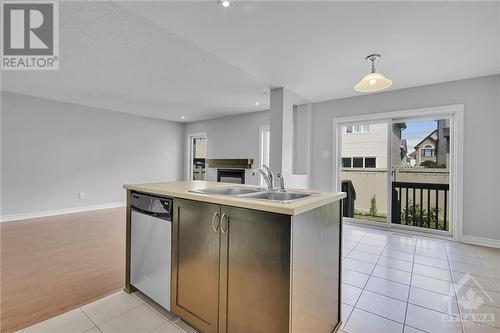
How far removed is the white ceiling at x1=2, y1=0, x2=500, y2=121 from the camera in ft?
6.82

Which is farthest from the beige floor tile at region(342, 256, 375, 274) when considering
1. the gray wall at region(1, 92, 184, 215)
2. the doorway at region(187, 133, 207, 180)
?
the gray wall at region(1, 92, 184, 215)

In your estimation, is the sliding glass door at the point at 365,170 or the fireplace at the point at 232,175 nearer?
the sliding glass door at the point at 365,170

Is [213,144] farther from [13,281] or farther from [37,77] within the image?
[13,281]

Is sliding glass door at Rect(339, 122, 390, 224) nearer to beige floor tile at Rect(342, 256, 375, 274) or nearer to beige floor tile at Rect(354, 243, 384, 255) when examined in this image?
beige floor tile at Rect(354, 243, 384, 255)

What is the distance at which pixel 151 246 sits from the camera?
1.78m

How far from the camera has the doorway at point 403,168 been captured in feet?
12.2

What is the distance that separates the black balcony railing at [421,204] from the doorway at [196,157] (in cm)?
517

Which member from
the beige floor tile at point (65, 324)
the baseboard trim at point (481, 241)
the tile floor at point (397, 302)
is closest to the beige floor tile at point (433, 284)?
the tile floor at point (397, 302)

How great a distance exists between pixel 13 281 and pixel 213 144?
505cm

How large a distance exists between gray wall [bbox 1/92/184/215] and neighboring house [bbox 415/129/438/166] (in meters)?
6.29

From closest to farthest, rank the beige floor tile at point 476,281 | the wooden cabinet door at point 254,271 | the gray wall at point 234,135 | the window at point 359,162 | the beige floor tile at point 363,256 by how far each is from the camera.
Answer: the wooden cabinet door at point 254,271, the beige floor tile at point 476,281, the beige floor tile at point 363,256, the window at point 359,162, the gray wall at point 234,135

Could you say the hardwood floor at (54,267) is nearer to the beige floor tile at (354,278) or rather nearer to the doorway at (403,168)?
the beige floor tile at (354,278)

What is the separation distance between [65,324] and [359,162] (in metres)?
4.68

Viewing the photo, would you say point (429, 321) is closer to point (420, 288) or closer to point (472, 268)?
point (420, 288)
